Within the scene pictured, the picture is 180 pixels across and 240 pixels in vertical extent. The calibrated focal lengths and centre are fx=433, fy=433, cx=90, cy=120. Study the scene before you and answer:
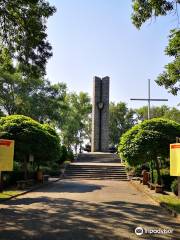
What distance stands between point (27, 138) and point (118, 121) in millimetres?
68380

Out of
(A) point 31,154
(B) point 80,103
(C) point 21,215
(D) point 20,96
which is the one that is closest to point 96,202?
(C) point 21,215

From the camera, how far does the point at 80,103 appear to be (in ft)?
281

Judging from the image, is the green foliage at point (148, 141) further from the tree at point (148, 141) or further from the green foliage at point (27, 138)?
the green foliage at point (27, 138)

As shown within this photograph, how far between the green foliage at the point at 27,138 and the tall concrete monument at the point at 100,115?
27.4 metres

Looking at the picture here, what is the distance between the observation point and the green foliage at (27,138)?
1072 inches

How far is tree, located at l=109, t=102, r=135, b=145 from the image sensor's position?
93.9 metres

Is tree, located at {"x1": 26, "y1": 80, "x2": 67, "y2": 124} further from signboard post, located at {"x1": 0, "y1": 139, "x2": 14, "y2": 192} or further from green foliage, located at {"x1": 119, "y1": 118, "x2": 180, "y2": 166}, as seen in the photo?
signboard post, located at {"x1": 0, "y1": 139, "x2": 14, "y2": 192}

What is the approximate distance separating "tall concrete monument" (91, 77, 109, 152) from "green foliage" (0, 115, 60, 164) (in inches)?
1078

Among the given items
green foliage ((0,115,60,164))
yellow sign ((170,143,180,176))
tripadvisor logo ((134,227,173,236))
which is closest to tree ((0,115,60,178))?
green foliage ((0,115,60,164))

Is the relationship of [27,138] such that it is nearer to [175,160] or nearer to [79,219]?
[175,160]

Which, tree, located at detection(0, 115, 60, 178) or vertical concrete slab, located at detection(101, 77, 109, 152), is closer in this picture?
tree, located at detection(0, 115, 60, 178)

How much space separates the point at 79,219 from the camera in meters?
13.0

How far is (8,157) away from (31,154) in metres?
7.42

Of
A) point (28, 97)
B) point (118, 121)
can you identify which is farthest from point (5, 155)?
point (118, 121)
